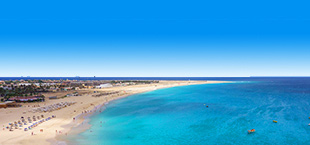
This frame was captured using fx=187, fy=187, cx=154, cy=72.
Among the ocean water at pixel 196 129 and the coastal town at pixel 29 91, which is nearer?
the ocean water at pixel 196 129

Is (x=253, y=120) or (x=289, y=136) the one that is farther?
(x=253, y=120)

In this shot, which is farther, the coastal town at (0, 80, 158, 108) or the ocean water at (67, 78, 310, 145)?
the coastal town at (0, 80, 158, 108)

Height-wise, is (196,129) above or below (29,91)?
below

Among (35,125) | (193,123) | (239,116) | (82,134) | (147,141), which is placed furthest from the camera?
(239,116)

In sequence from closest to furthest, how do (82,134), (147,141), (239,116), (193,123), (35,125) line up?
1. (147,141)
2. (82,134)
3. (35,125)
4. (193,123)
5. (239,116)

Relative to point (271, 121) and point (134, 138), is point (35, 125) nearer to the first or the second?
point (134, 138)

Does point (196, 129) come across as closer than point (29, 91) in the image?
Yes

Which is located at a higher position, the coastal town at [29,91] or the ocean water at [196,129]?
the coastal town at [29,91]

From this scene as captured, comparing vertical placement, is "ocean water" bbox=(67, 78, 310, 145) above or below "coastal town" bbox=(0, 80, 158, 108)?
below

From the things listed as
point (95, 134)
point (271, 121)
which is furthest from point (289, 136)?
point (95, 134)

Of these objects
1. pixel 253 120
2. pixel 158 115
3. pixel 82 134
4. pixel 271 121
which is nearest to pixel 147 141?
pixel 82 134
